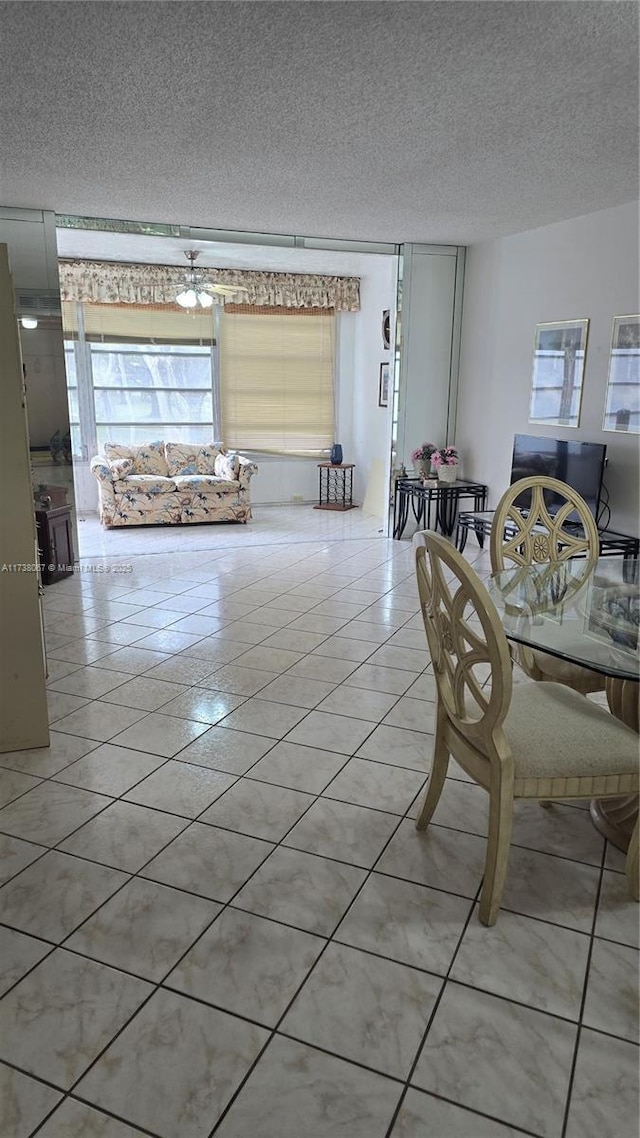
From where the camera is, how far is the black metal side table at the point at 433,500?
242 inches

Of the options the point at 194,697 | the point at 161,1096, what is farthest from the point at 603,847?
the point at 194,697

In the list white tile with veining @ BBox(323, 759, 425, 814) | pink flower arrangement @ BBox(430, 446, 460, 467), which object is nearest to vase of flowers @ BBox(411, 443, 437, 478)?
pink flower arrangement @ BBox(430, 446, 460, 467)

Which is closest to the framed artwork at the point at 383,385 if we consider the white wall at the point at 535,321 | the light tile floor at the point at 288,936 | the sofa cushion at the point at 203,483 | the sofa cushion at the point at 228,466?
the white wall at the point at 535,321

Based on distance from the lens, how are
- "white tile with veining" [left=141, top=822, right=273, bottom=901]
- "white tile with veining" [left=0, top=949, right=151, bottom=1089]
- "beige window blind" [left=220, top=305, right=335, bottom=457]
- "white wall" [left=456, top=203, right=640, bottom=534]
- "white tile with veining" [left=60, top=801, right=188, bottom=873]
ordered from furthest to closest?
"beige window blind" [left=220, top=305, right=335, bottom=457] → "white wall" [left=456, top=203, right=640, bottom=534] → "white tile with veining" [left=60, top=801, right=188, bottom=873] → "white tile with veining" [left=141, top=822, right=273, bottom=901] → "white tile with veining" [left=0, top=949, right=151, bottom=1089]

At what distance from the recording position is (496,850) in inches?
73.2

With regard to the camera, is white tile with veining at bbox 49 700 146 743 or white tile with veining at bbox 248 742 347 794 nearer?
white tile with veining at bbox 248 742 347 794

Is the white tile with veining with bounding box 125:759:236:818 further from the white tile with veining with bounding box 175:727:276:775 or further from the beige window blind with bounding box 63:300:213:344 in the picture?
the beige window blind with bounding box 63:300:213:344

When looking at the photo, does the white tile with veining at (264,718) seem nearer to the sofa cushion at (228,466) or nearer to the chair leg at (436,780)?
the chair leg at (436,780)

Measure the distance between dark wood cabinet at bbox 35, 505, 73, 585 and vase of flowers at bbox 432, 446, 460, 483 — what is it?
2982mm

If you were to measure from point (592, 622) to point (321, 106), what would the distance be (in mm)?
2285

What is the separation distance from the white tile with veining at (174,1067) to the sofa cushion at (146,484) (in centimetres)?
592

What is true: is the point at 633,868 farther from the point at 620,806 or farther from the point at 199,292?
the point at 199,292

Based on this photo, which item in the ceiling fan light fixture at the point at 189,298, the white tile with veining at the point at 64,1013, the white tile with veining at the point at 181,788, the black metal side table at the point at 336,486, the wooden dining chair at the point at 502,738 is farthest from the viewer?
the black metal side table at the point at 336,486

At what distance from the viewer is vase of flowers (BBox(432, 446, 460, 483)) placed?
6203mm
